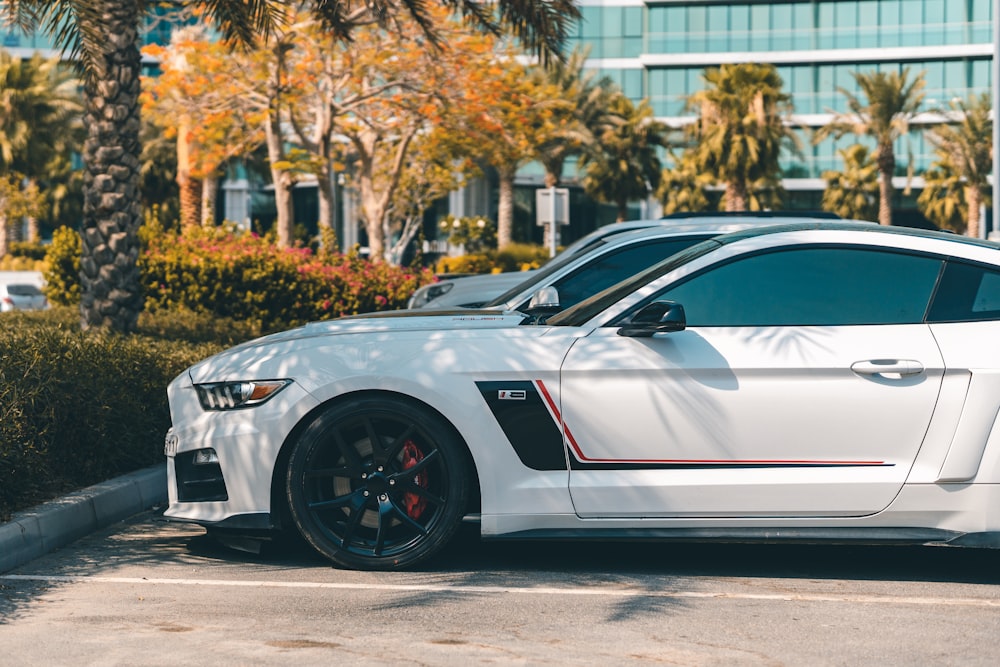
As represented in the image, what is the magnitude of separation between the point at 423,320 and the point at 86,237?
7046 mm

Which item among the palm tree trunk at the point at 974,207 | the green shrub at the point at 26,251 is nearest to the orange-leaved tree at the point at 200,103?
the green shrub at the point at 26,251

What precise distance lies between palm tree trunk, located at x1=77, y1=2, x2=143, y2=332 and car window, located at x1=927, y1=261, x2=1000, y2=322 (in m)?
8.27

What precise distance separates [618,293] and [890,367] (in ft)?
3.97

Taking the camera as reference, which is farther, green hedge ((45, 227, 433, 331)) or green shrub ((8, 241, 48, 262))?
green shrub ((8, 241, 48, 262))

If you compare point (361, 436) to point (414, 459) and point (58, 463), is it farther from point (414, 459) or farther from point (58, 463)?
point (58, 463)

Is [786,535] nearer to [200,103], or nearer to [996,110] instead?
[996,110]

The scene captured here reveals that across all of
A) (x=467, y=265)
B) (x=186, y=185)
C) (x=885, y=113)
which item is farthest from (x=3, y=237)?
(x=885, y=113)

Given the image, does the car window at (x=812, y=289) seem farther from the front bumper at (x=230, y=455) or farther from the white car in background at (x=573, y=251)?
the white car in background at (x=573, y=251)

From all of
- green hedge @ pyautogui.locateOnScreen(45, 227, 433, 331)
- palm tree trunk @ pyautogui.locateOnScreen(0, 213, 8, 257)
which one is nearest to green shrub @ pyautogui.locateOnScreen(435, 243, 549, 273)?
palm tree trunk @ pyautogui.locateOnScreen(0, 213, 8, 257)

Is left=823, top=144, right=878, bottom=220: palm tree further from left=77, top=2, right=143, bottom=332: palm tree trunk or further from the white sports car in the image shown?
the white sports car

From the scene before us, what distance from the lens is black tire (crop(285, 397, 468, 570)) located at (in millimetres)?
5672

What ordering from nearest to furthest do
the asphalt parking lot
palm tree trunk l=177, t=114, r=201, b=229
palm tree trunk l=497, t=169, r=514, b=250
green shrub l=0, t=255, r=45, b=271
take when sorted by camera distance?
the asphalt parking lot < palm tree trunk l=177, t=114, r=201, b=229 < green shrub l=0, t=255, r=45, b=271 < palm tree trunk l=497, t=169, r=514, b=250

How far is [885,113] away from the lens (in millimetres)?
55844

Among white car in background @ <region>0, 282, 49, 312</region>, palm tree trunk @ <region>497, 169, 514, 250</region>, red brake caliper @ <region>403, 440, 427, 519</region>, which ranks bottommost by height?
red brake caliper @ <region>403, 440, 427, 519</region>
